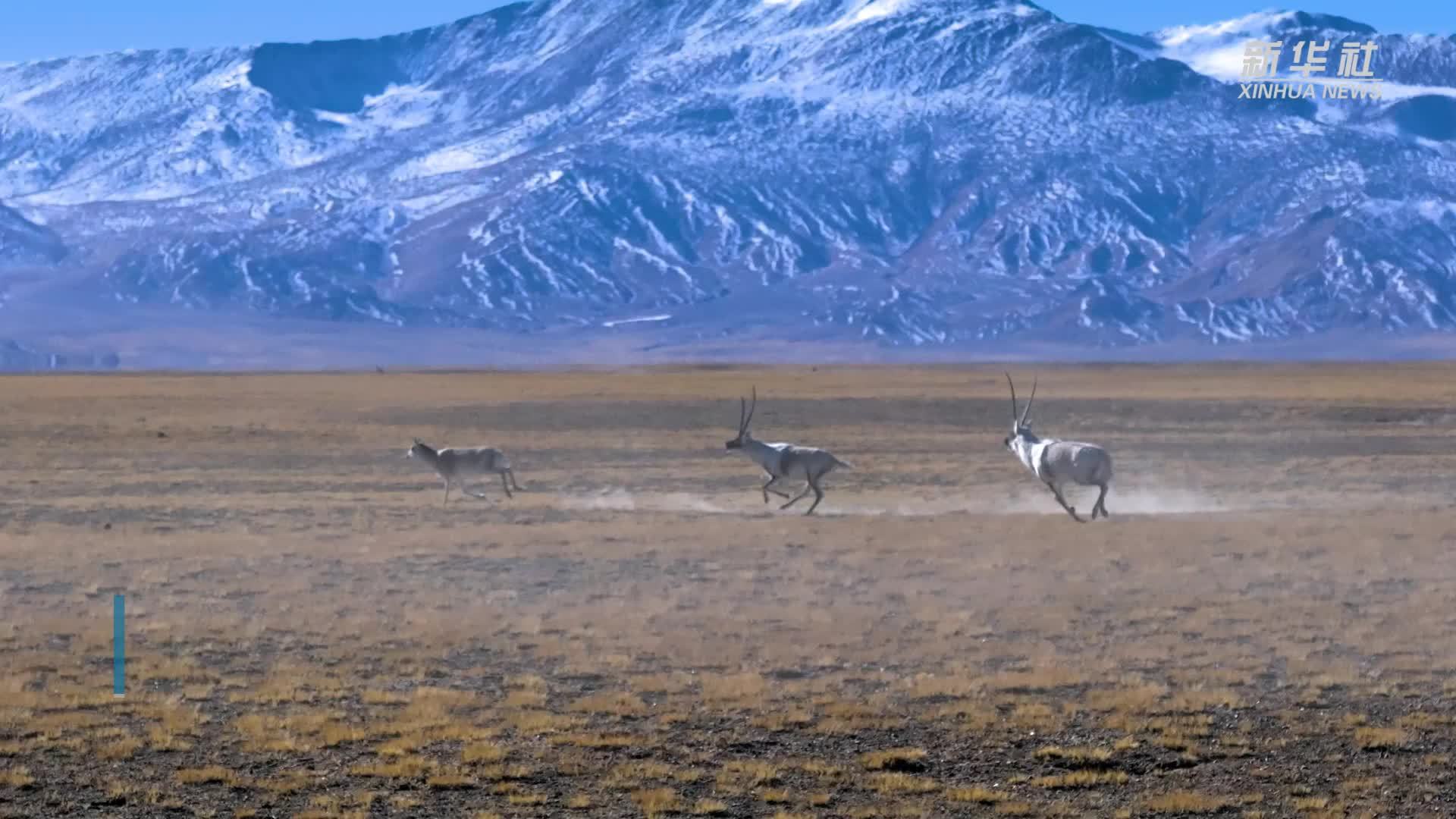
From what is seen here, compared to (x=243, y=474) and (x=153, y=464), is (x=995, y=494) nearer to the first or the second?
(x=243, y=474)

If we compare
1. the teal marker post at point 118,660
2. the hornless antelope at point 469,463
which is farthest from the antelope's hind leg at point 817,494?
the teal marker post at point 118,660

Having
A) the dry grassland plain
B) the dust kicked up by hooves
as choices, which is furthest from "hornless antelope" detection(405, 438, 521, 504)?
the dust kicked up by hooves

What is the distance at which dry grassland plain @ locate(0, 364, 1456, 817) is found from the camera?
37.4ft

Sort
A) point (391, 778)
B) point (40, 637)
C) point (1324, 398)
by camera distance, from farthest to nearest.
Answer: point (1324, 398), point (40, 637), point (391, 778)

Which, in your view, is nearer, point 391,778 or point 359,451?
point 391,778

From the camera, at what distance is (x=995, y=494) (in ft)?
96.4

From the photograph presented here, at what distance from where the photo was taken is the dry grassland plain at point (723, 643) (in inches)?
448

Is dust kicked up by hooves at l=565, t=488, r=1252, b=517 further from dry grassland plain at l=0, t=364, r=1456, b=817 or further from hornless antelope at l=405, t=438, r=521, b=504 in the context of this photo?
hornless antelope at l=405, t=438, r=521, b=504

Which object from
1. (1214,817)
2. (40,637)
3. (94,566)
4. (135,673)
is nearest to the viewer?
(1214,817)

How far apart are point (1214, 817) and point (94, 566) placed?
12.6 metres

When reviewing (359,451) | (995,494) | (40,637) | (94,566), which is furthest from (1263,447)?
(40,637)

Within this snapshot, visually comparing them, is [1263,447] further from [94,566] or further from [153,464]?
[94,566]

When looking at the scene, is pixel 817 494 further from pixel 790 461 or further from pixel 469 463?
pixel 469 463

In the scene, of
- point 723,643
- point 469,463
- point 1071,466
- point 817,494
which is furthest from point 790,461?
point 723,643
